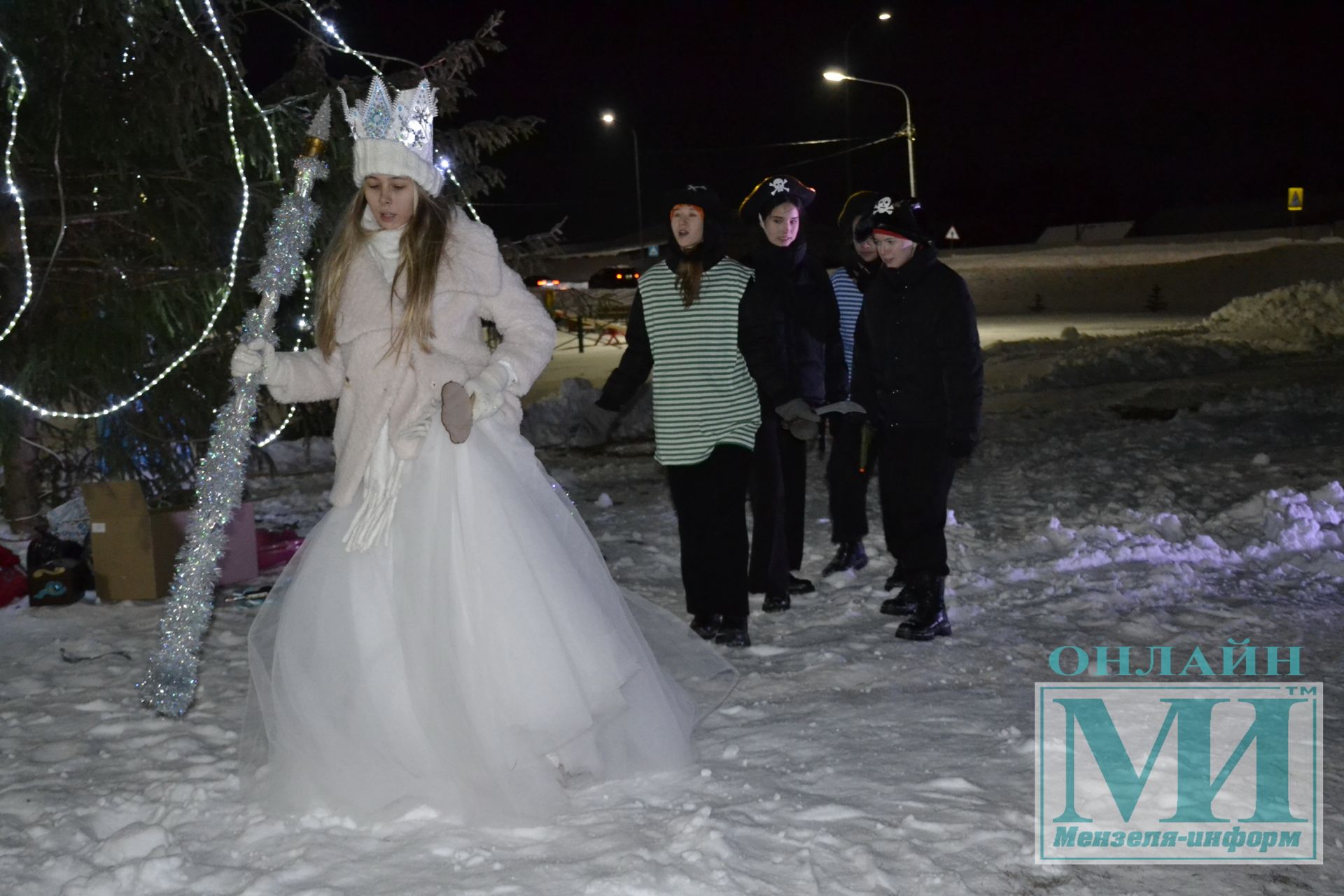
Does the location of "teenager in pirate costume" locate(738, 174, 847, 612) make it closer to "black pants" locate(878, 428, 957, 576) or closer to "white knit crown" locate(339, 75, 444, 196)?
"black pants" locate(878, 428, 957, 576)

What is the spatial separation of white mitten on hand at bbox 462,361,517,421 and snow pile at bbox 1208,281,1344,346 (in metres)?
17.3

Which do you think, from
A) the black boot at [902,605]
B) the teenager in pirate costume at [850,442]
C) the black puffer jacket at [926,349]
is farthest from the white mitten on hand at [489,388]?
the teenager in pirate costume at [850,442]

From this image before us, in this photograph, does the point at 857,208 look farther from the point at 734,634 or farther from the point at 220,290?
the point at 220,290

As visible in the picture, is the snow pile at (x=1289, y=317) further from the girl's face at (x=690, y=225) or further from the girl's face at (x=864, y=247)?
the girl's face at (x=690, y=225)

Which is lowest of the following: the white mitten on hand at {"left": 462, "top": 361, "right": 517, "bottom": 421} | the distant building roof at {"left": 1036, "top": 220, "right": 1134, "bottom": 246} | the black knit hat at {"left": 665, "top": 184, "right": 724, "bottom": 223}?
the white mitten on hand at {"left": 462, "top": 361, "right": 517, "bottom": 421}

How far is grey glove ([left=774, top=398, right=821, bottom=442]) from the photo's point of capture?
19.5 feet

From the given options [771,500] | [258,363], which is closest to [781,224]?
[771,500]

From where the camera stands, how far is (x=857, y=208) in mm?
7180

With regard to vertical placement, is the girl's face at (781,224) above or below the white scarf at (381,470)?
above

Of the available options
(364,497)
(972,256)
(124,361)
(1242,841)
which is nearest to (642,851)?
(364,497)

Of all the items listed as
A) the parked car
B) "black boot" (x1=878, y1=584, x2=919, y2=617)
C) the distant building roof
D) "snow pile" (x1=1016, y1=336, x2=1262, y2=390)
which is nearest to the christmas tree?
"black boot" (x1=878, y1=584, x2=919, y2=617)

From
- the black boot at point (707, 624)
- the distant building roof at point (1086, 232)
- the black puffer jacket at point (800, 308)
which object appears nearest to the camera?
the black boot at point (707, 624)

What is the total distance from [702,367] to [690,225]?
2.12 ft

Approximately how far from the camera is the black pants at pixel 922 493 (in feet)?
19.7
